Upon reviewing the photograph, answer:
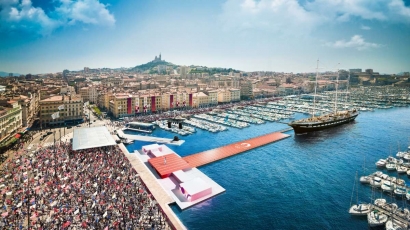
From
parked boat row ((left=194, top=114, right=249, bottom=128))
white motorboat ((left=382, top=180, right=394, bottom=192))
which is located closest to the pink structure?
white motorboat ((left=382, top=180, right=394, bottom=192))

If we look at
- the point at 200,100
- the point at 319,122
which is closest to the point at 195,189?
the point at 319,122

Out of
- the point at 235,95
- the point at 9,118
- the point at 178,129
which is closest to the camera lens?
the point at 9,118

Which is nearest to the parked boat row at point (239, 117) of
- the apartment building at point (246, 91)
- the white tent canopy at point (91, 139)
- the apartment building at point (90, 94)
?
the white tent canopy at point (91, 139)

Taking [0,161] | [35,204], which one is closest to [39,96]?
[0,161]

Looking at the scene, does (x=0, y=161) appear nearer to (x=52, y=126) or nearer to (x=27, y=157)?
(x=27, y=157)

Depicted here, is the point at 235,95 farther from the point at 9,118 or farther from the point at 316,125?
the point at 9,118

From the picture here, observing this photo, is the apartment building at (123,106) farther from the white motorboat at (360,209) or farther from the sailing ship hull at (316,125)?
the white motorboat at (360,209)

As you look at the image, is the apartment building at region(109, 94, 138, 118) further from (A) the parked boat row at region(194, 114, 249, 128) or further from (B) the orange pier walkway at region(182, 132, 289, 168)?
(B) the orange pier walkway at region(182, 132, 289, 168)
